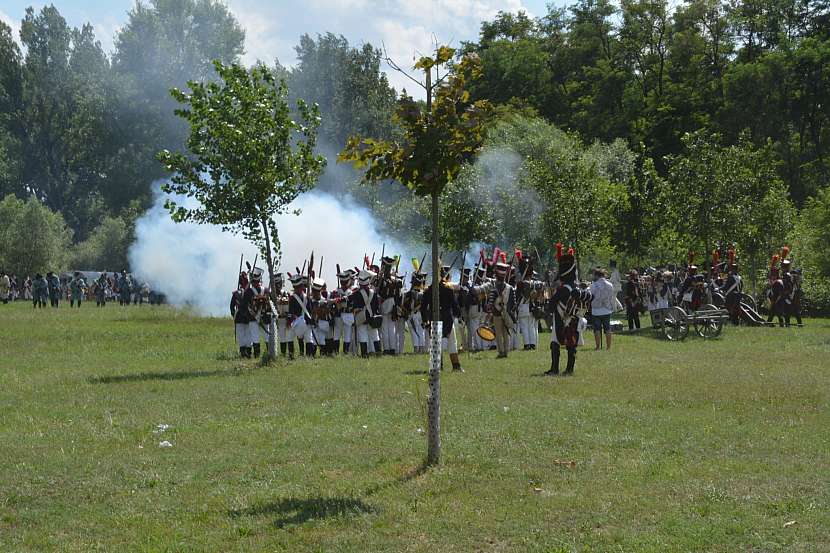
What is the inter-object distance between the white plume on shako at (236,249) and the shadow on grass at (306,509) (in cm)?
3552

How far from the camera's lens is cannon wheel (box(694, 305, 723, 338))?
28125 mm

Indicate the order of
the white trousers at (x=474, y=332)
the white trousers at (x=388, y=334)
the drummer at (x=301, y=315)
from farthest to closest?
the white trousers at (x=474, y=332) → the white trousers at (x=388, y=334) → the drummer at (x=301, y=315)

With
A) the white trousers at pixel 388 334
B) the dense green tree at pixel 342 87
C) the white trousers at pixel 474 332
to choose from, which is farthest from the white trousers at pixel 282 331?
the dense green tree at pixel 342 87

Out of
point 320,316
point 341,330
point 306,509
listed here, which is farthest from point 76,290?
point 306,509

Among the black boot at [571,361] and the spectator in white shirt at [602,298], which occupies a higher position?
the spectator in white shirt at [602,298]

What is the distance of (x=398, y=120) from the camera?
10656 mm

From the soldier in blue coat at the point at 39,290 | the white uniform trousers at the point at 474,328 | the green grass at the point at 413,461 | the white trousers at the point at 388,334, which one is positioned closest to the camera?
the green grass at the point at 413,461

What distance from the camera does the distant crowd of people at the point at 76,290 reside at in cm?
5422

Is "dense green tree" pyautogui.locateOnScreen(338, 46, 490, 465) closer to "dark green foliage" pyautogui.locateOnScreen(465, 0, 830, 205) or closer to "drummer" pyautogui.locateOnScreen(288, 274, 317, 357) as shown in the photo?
"drummer" pyautogui.locateOnScreen(288, 274, 317, 357)

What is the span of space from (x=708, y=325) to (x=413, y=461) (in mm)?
19440

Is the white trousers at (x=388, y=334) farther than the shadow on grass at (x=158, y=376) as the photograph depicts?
Yes

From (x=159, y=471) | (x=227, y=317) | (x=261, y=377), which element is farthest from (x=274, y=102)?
(x=227, y=317)

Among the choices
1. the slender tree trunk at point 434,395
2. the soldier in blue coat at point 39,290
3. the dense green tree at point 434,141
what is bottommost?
the slender tree trunk at point 434,395

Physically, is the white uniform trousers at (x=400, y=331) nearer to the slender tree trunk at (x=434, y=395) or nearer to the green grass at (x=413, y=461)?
the green grass at (x=413, y=461)
